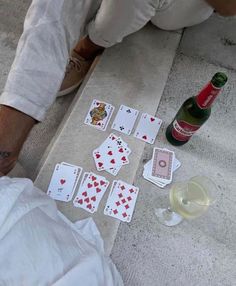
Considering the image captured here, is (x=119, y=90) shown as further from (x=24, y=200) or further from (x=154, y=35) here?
(x=24, y=200)

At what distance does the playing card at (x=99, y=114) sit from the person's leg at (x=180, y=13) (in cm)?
44

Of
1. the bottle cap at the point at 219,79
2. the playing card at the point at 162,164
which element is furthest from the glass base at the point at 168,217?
the bottle cap at the point at 219,79

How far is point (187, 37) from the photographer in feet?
5.72

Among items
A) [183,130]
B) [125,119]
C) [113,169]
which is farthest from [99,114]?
[183,130]

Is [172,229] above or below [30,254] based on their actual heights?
below

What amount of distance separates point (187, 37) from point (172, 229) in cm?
92

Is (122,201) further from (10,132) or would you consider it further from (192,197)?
(10,132)

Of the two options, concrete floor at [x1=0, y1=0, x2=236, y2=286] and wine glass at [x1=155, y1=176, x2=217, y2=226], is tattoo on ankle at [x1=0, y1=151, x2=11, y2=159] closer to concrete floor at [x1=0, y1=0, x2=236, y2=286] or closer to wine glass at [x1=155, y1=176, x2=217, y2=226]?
concrete floor at [x1=0, y1=0, x2=236, y2=286]

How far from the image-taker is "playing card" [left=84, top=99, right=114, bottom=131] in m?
1.46

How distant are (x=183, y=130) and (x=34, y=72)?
552 mm

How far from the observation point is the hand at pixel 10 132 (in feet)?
3.89

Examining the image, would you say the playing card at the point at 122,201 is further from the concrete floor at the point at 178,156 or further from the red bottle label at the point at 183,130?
the red bottle label at the point at 183,130

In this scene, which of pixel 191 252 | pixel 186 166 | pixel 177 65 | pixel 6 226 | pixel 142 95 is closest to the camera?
pixel 6 226

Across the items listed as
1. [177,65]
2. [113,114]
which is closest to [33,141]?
[113,114]
